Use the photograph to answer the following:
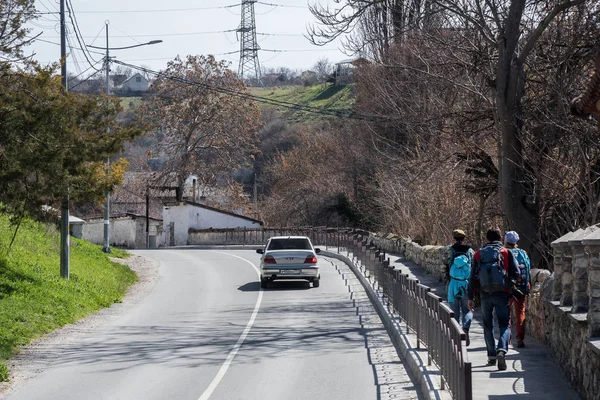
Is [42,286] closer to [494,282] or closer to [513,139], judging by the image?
[513,139]

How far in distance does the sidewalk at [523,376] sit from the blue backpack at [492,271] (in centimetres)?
101

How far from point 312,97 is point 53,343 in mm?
120538

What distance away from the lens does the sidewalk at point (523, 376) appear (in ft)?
30.6

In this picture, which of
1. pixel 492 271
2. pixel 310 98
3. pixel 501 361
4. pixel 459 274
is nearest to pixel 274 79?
pixel 310 98

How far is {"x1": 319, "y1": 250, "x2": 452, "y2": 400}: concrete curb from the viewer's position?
32.2 feet

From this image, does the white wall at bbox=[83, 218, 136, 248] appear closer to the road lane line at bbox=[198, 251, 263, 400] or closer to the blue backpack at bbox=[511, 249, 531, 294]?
the road lane line at bbox=[198, 251, 263, 400]

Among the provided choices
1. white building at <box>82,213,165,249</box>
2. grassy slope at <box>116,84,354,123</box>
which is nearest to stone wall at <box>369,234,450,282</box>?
white building at <box>82,213,165,249</box>

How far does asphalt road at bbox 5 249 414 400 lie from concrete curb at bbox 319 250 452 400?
0.55 meters

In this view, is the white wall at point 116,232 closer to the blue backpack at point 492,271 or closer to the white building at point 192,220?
the white building at point 192,220

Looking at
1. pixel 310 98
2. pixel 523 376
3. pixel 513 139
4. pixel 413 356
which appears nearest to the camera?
pixel 523 376

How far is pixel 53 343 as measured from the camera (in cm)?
1658

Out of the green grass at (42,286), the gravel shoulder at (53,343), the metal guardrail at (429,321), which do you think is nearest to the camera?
the metal guardrail at (429,321)

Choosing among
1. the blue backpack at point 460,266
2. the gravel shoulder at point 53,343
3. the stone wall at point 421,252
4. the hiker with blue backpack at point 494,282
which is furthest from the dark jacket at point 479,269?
the stone wall at point 421,252

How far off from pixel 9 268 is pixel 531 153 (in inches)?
520
